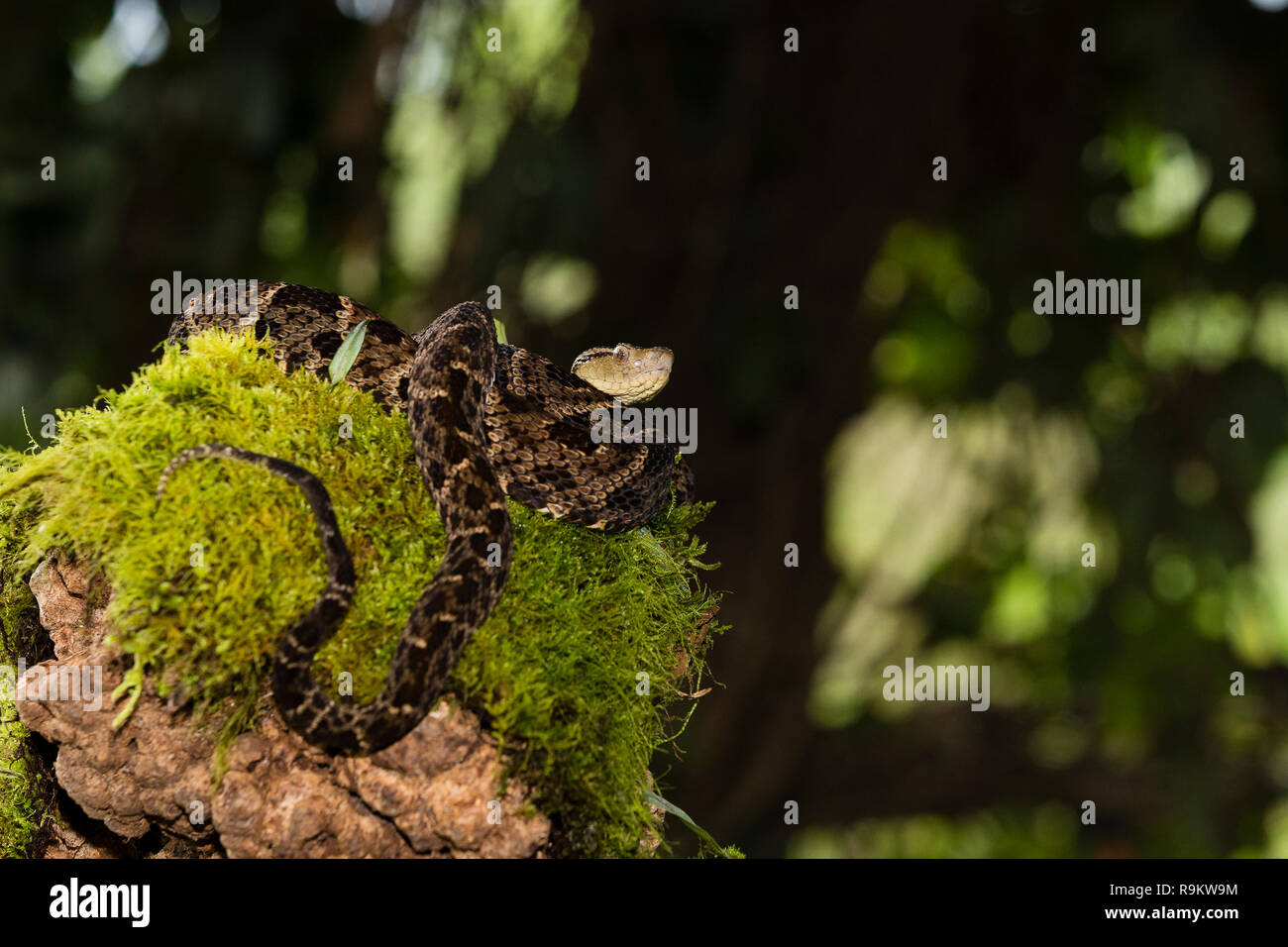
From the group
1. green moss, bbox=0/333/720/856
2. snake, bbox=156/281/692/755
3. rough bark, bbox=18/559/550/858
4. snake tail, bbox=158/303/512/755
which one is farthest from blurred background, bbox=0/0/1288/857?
snake tail, bbox=158/303/512/755

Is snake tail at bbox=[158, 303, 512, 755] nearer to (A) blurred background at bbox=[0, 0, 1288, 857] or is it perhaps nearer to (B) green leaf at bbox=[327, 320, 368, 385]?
(B) green leaf at bbox=[327, 320, 368, 385]

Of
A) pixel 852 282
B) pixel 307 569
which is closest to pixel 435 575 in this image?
pixel 307 569

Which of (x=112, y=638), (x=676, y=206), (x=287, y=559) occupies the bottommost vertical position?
(x=112, y=638)

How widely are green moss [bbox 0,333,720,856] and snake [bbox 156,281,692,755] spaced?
0.07 meters

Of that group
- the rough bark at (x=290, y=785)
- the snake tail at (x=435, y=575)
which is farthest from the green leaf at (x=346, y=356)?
the rough bark at (x=290, y=785)

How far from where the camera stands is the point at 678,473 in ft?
10.1

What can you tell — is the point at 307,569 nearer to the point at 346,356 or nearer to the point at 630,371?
the point at 346,356

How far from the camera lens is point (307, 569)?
216cm

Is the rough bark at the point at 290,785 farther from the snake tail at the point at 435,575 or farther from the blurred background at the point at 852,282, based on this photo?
the blurred background at the point at 852,282

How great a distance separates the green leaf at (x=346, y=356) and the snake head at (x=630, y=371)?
79 centimetres

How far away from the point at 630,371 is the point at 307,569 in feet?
4.25
